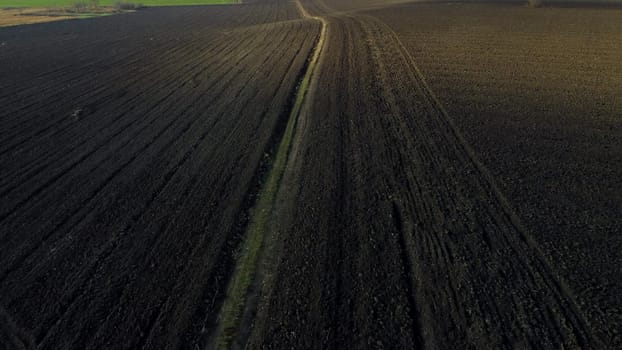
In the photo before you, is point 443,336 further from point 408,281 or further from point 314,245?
point 314,245

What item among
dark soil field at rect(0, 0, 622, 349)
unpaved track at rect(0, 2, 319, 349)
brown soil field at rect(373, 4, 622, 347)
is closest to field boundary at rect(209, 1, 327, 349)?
dark soil field at rect(0, 0, 622, 349)

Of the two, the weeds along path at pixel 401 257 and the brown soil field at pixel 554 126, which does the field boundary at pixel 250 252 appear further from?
the brown soil field at pixel 554 126

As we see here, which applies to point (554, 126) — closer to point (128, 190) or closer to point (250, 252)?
point (250, 252)

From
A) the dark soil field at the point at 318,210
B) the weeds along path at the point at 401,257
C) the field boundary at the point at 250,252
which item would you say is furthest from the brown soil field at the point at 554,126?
the field boundary at the point at 250,252

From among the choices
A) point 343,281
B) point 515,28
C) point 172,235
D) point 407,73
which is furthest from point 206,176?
point 515,28

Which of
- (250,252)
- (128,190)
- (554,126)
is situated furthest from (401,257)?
(554,126)
